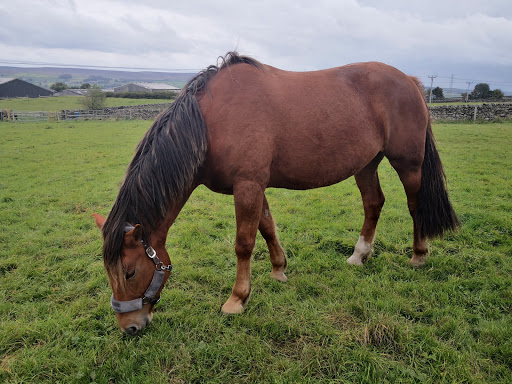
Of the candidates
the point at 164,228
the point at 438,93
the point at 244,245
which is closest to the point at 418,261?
the point at 244,245

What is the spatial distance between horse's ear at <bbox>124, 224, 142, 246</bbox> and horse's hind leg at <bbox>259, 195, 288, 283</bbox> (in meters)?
1.49

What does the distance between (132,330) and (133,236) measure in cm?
85

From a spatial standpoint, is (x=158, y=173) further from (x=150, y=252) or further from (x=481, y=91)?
(x=481, y=91)

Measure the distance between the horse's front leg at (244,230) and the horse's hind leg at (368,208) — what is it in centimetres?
160

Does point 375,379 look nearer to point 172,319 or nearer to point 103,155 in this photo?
point 172,319

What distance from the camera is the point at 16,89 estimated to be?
58594 millimetres

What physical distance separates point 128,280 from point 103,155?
1105cm

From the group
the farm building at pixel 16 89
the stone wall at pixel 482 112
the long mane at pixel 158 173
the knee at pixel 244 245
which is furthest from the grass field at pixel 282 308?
the farm building at pixel 16 89

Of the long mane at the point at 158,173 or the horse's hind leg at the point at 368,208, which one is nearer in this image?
the long mane at the point at 158,173

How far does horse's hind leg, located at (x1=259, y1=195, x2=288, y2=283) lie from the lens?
11.8ft

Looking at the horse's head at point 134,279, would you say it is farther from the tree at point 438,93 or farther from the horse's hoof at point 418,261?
the tree at point 438,93

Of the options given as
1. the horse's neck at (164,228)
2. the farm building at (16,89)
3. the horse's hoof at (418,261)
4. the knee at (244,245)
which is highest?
the farm building at (16,89)

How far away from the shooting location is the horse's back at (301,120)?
2850 millimetres

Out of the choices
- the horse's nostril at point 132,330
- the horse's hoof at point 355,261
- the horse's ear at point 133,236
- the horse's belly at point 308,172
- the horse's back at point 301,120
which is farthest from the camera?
the horse's hoof at point 355,261
